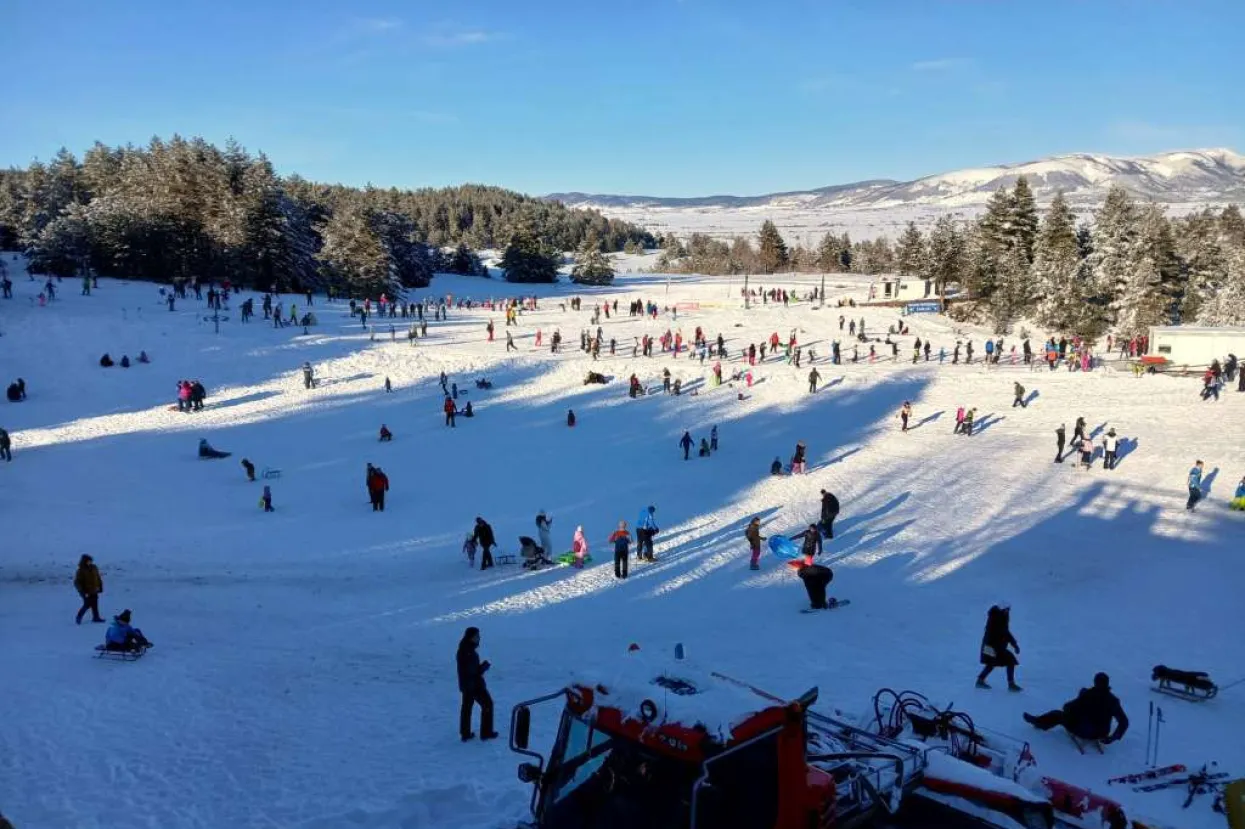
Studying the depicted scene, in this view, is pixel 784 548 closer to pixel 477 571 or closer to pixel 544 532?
pixel 544 532

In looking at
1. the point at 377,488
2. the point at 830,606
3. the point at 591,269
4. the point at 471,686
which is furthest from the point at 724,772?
the point at 591,269

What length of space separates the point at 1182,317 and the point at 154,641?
62.3 meters

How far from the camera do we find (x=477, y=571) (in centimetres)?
1834

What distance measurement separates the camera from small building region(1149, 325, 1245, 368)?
35.2 meters

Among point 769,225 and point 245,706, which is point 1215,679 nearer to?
point 245,706

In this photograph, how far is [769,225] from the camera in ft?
355

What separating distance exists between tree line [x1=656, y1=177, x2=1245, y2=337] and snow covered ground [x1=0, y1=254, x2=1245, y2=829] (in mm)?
10425

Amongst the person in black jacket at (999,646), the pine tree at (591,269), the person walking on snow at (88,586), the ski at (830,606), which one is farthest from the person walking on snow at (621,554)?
the pine tree at (591,269)

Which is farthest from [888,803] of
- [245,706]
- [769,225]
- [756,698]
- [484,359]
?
[769,225]

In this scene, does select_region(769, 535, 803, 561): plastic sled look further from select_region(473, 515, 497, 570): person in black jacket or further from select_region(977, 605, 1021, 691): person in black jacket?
select_region(977, 605, 1021, 691): person in black jacket

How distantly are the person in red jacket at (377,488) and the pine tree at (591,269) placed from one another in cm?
6272

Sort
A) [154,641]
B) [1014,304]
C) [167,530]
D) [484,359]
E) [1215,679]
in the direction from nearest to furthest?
[1215,679], [154,641], [167,530], [484,359], [1014,304]

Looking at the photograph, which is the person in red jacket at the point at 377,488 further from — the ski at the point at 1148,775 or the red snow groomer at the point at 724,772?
the ski at the point at 1148,775

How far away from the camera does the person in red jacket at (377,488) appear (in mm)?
23156
